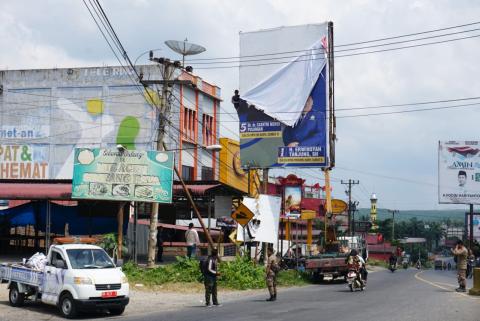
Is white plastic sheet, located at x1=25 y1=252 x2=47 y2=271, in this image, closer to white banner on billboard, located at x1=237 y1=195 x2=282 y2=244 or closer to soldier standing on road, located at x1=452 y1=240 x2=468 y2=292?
white banner on billboard, located at x1=237 y1=195 x2=282 y2=244

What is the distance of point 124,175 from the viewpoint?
2728cm

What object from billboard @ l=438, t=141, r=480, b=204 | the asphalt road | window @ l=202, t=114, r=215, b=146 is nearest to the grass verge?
the asphalt road

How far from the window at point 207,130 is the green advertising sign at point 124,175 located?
28912mm

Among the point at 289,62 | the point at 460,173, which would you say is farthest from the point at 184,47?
the point at 460,173

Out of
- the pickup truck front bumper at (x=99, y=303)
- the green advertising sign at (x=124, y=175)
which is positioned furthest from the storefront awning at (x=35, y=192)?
the pickup truck front bumper at (x=99, y=303)

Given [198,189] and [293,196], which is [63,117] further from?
[198,189]

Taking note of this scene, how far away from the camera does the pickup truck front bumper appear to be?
15.8 meters

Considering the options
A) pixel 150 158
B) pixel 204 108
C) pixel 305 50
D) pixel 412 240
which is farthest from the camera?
pixel 412 240

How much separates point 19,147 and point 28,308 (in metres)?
40.3

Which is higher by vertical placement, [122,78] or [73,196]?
[122,78]

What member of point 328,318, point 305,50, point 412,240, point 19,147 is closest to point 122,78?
point 19,147

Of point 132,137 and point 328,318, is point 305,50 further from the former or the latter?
point 328,318

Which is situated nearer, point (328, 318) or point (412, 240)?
point (328, 318)

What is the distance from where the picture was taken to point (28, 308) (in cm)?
1791
